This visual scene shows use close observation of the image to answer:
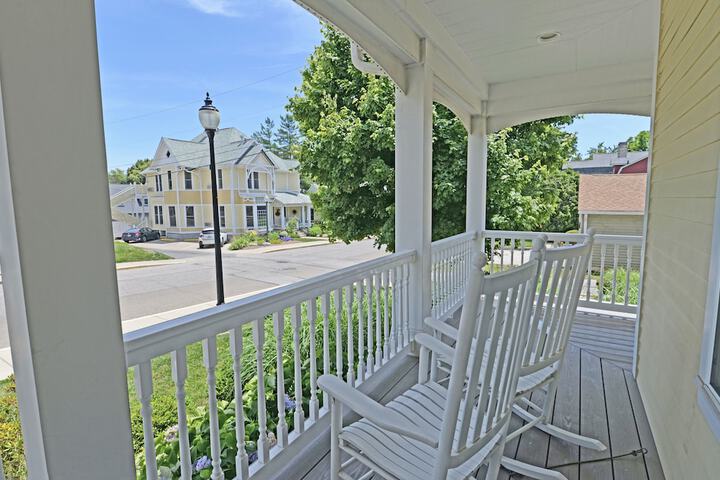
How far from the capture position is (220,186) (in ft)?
13.2

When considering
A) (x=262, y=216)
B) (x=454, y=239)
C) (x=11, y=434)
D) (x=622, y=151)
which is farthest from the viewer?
(x=622, y=151)

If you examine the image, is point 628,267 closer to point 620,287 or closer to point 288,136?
point 620,287

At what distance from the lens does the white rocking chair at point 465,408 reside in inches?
43.7

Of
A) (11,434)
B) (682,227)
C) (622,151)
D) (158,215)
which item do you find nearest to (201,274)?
(158,215)

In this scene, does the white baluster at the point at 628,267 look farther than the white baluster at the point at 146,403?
Yes

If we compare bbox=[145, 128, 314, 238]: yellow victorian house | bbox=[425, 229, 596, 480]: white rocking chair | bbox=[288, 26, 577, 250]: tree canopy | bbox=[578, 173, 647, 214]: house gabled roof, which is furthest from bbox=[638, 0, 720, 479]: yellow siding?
bbox=[578, 173, 647, 214]: house gabled roof

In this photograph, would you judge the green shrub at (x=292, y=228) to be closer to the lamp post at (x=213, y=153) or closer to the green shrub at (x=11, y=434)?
the lamp post at (x=213, y=153)

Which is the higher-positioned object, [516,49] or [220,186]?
[516,49]

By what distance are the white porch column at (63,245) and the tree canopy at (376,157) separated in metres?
5.66

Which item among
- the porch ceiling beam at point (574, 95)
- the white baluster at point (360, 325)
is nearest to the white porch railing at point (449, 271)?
the white baluster at point (360, 325)

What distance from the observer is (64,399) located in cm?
82

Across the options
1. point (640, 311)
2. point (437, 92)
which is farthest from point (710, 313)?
A: point (437, 92)

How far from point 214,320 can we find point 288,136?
6.08m

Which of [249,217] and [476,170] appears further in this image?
[476,170]
